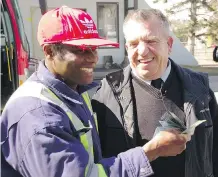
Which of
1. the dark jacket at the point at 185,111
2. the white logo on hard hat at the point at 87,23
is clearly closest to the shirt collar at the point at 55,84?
the white logo on hard hat at the point at 87,23

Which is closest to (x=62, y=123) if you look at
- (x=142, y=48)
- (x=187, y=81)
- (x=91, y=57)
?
(x=91, y=57)

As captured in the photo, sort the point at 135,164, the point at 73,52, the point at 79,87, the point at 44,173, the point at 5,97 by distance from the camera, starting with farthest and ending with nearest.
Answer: the point at 5,97 → the point at 79,87 → the point at 73,52 → the point at 135,164 → the point at 44,173

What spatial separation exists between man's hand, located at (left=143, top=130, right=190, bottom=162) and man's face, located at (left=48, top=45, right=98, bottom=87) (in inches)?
16.5

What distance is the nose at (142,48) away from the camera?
2115 millimetres

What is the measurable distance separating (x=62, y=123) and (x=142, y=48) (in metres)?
0.87

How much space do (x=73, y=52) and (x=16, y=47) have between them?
4.77 m

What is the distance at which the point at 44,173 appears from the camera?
1365mm

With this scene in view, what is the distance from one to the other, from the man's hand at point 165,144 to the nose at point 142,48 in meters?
0.62

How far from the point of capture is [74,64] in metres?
1.63

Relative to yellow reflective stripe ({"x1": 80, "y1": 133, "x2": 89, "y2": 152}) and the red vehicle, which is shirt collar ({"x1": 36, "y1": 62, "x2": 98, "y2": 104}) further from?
the red vehicle

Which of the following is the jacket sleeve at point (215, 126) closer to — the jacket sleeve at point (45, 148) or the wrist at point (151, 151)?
A: the wrist at point (151, 151)

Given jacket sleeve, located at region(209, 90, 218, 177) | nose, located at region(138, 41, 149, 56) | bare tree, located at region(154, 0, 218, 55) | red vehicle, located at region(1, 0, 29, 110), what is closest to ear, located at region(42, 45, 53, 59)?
nose, located at region(138, 41, 149, 56)

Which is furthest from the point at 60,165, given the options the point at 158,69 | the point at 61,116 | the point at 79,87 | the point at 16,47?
the point at 16,47

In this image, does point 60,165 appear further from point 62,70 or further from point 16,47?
point 16,47
